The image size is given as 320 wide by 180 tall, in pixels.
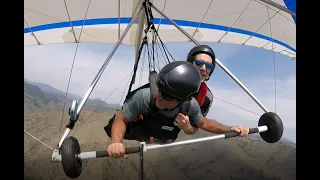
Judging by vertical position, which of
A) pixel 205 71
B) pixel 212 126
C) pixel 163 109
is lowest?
pixel 212 126

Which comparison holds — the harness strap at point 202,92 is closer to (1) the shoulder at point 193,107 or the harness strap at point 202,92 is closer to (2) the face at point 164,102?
(1) the shoulder at point 193,107

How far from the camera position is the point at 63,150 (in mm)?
1715

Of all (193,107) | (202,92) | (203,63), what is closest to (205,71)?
(203,63)

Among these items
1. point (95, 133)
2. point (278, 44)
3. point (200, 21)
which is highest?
point (200, 21)

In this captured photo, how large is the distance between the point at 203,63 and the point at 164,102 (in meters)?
0.67

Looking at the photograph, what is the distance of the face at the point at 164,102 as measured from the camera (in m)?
Answer: 1.76

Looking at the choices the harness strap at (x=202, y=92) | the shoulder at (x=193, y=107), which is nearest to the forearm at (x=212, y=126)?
the shoulder at (x=193, y=107)

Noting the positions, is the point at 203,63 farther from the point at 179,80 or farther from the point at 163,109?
the point at 179,80

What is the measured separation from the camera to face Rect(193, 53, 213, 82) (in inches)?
92.7

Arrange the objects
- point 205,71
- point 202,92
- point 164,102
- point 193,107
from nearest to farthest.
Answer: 1. point 164,102
2. point 193,107
3. point 205,71
4. point 202,92

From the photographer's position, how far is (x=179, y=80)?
5.19 ft
